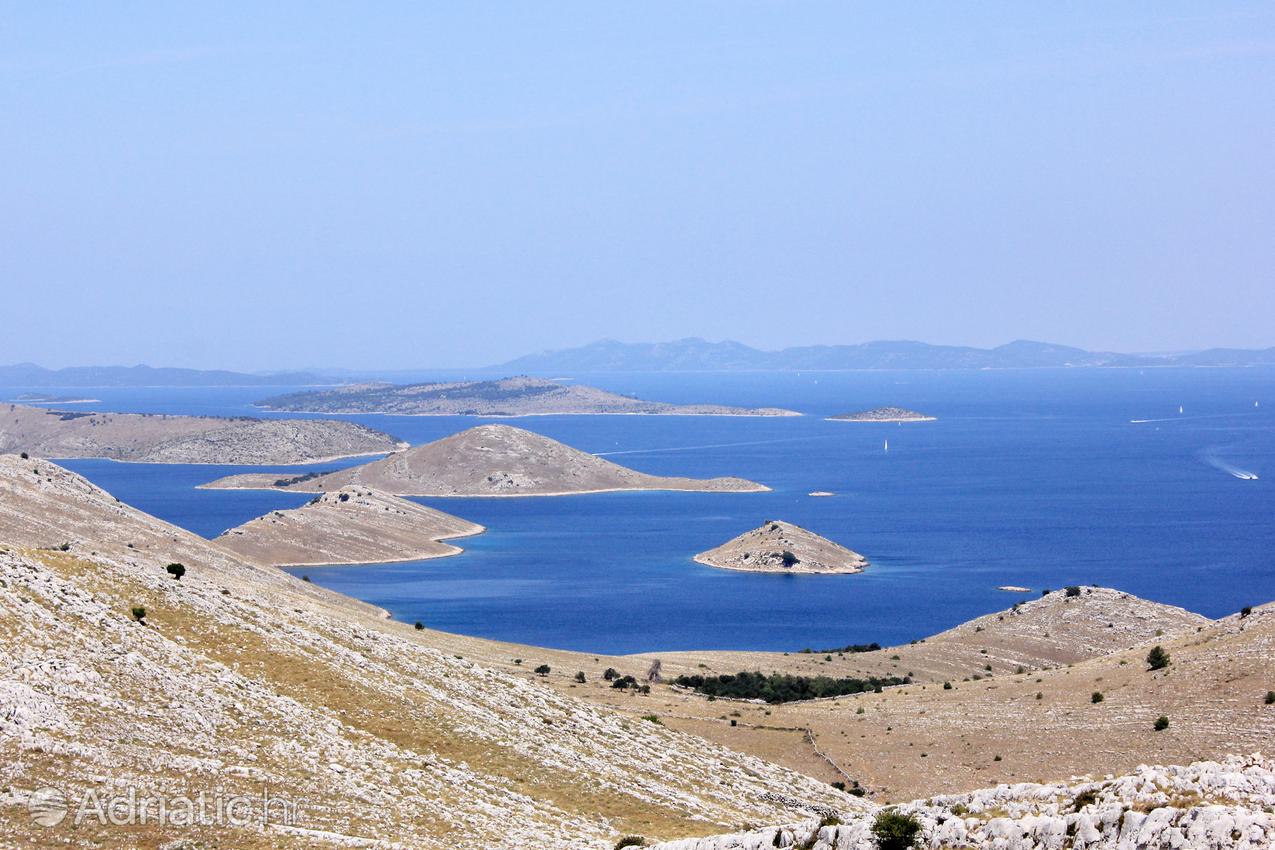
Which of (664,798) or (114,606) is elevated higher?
(114,606)

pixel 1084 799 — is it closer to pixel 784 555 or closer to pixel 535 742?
pixel 535 742

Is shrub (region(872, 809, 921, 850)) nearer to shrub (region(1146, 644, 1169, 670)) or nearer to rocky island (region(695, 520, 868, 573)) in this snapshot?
shrub (region(1146, 644, 1169, 670))

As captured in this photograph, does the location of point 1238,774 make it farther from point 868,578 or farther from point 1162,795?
point 868,578

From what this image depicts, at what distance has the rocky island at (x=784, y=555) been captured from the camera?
541 feet

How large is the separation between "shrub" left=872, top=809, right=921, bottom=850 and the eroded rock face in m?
0.13

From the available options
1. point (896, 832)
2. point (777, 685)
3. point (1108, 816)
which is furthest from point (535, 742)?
point (777, 685)

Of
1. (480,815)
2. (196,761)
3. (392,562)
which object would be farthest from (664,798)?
(392,562)

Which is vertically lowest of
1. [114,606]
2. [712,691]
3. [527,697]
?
[712,691]

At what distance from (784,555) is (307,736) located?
137766mm

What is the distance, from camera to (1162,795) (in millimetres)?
17656

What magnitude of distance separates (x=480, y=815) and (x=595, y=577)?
129317 mm

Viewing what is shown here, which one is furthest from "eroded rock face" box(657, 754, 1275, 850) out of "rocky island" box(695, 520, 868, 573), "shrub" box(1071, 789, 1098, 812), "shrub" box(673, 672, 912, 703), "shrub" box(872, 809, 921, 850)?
"rocky island" box(695, 520, 868, 573)

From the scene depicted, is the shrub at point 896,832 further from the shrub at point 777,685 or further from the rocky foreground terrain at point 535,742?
the shrub at point 777,685

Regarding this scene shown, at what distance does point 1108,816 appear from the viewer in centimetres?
1764
